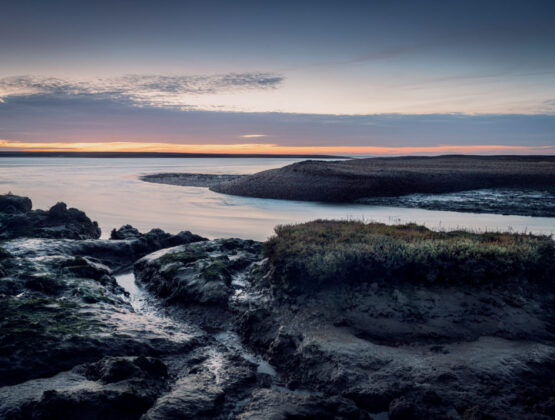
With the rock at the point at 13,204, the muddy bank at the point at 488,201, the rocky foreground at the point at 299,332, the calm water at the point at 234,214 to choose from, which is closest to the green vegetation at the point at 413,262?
the rocky foreground at the point at 299,332

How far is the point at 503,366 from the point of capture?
313 inches

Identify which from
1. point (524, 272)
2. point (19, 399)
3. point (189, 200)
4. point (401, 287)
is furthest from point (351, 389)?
point (189, 200)

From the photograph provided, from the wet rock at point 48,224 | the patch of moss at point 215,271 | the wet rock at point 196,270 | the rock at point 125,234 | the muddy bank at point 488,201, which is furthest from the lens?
the muddy bank at point 488,201

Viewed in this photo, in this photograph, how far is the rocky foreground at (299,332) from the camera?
23.0 ft

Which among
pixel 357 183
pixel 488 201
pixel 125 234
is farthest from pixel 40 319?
pixel 357 183

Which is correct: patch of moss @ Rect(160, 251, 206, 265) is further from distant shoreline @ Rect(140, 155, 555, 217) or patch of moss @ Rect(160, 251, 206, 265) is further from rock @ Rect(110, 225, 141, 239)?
distant shoreline @ Rect(140, 155, 555, 217)

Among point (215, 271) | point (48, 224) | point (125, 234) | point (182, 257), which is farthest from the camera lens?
point (48, 224)

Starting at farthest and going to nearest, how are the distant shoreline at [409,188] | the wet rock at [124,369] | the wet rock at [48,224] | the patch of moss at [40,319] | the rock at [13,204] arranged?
the distant shoreline at [409,188], the rock at [13,204], the wet rock at [48,224], the patch of moss at [40,319], the wet rock at [124,369]

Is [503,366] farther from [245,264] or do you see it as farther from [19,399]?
[245,264]

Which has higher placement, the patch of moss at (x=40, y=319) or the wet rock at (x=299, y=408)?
the patch of moss at (x=40, y=319)

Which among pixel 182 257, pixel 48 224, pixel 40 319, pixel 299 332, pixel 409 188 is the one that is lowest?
pixel 299 332

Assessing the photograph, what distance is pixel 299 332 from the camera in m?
9.72

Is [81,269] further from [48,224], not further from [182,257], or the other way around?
[48,224]

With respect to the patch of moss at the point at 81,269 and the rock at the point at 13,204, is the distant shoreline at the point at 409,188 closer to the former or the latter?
the rock at the point at 13,204
